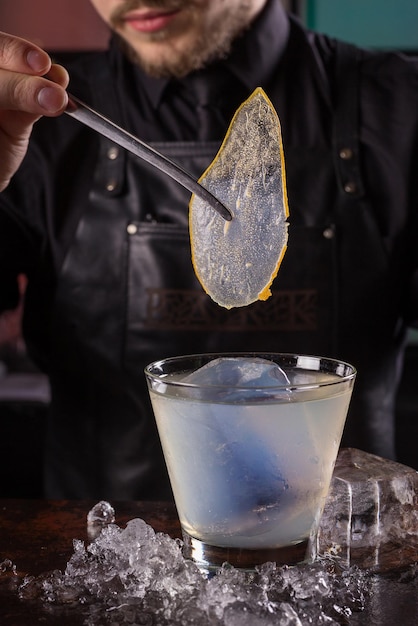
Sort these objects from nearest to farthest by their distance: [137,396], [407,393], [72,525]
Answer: [72,525], [137,396], [407,393]

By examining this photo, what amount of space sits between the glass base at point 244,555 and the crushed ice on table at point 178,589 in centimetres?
1

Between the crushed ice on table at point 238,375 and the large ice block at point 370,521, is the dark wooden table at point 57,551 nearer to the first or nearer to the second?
the large ice block at point 370,521

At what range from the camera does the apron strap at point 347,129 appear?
1.63 meters

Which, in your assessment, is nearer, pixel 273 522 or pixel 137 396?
pixel 273 522

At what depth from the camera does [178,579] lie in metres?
0.69

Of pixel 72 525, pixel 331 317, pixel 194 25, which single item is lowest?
pixel 72 525

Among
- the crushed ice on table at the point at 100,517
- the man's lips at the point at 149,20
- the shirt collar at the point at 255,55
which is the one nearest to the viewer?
the crushed ice on table at the point at 100,517

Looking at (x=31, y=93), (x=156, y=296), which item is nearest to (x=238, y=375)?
(x=31, y=93)

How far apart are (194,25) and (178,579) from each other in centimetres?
125

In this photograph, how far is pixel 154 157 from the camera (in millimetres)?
759

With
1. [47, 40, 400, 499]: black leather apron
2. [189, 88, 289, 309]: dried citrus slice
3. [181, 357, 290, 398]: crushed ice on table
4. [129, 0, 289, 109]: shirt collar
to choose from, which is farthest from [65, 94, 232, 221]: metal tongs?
[129, 0, 289, 109]: shirt collar

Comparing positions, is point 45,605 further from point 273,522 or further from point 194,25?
point 194,25

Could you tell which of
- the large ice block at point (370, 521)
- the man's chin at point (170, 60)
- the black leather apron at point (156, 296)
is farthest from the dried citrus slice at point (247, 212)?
the man's chin at point (170, 60)

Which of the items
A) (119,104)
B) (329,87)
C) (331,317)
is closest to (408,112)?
(329,87)
